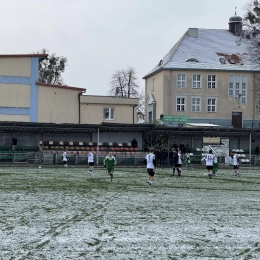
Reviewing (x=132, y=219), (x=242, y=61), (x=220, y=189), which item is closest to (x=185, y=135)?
(x=242, y=61)

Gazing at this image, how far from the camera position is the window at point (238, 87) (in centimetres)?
8044

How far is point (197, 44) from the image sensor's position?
3287 inches

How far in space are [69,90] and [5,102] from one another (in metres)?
6.97

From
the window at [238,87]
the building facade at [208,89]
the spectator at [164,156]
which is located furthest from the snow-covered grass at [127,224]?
the window at [238,87]

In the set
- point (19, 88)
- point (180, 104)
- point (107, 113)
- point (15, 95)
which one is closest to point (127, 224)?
point (15, 95)

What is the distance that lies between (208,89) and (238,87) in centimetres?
391

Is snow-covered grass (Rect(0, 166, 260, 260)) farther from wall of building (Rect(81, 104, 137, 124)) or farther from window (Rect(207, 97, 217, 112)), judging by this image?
window (Rect(207, 97, 217, 112))

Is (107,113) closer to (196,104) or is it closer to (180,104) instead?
(180,104)

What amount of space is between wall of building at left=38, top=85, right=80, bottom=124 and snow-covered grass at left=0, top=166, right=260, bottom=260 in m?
38.5

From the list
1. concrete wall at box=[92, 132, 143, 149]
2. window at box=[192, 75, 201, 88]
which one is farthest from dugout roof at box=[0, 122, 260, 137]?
window at box=[192, 75, 201, 88]

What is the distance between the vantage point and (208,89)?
3162 inches

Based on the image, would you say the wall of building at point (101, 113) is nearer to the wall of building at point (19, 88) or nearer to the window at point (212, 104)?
the wall of building at point (19, 88)

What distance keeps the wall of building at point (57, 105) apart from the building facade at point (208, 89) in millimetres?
15783

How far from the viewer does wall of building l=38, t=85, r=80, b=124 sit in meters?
65.0
